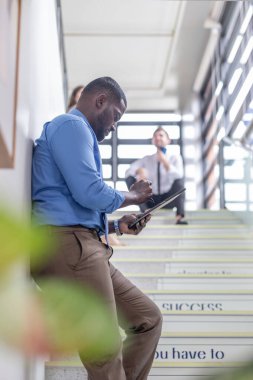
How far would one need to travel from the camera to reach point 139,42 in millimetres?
10484

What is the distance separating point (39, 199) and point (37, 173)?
12 centimetres

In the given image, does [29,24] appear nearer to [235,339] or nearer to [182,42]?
[235,339]

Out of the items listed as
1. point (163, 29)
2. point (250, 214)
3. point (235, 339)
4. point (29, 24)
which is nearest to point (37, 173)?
point (29, 24)

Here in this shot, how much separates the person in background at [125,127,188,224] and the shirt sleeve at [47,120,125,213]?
A: 186 inches

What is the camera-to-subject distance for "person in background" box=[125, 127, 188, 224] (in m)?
7.30

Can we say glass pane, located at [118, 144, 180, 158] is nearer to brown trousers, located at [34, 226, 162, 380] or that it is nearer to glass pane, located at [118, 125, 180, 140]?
glass pane, located at [118, 125, 180, 140]

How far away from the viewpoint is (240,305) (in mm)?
4617

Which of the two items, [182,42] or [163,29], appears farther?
[182,42]

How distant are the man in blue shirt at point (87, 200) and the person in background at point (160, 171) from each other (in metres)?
4.50

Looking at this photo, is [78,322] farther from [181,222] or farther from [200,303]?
[181,222]

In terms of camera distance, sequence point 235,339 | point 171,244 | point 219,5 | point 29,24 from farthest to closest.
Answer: point 219,5
point 171,244
point 235,339
point 29,24

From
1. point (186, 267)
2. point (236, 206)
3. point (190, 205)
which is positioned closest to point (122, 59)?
point (190, 205)

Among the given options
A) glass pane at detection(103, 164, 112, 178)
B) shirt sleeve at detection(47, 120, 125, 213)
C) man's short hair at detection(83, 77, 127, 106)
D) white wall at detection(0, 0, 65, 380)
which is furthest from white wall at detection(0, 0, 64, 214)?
glass pane at detection(103, 164, 112, 178)

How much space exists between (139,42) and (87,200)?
8379mm
